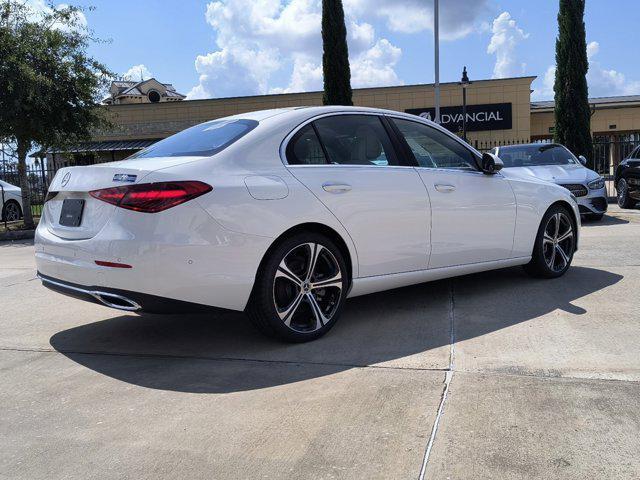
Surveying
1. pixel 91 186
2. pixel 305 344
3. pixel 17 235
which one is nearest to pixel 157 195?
pixel 91 186

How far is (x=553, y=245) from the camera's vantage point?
588 cm

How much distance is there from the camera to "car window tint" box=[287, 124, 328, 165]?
163 inches

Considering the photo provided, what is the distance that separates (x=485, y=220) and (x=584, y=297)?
1060 mm

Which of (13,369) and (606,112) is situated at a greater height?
(606,112)

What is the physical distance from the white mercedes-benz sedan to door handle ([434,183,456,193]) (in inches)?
0.6

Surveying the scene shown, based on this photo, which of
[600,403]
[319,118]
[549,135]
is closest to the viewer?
[600,403]

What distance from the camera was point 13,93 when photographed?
45.9ft

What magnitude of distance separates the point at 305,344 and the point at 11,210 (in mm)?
→ 14956

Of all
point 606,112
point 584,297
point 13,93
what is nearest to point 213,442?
point 584,297

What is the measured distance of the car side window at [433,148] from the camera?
4.90 metres

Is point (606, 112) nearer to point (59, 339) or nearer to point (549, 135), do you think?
point (549, 135)

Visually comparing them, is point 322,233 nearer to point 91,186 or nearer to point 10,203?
point 91,186

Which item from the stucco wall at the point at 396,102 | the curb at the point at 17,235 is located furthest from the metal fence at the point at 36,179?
the stucco wall at the point at 396,102

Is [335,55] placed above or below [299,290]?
above
